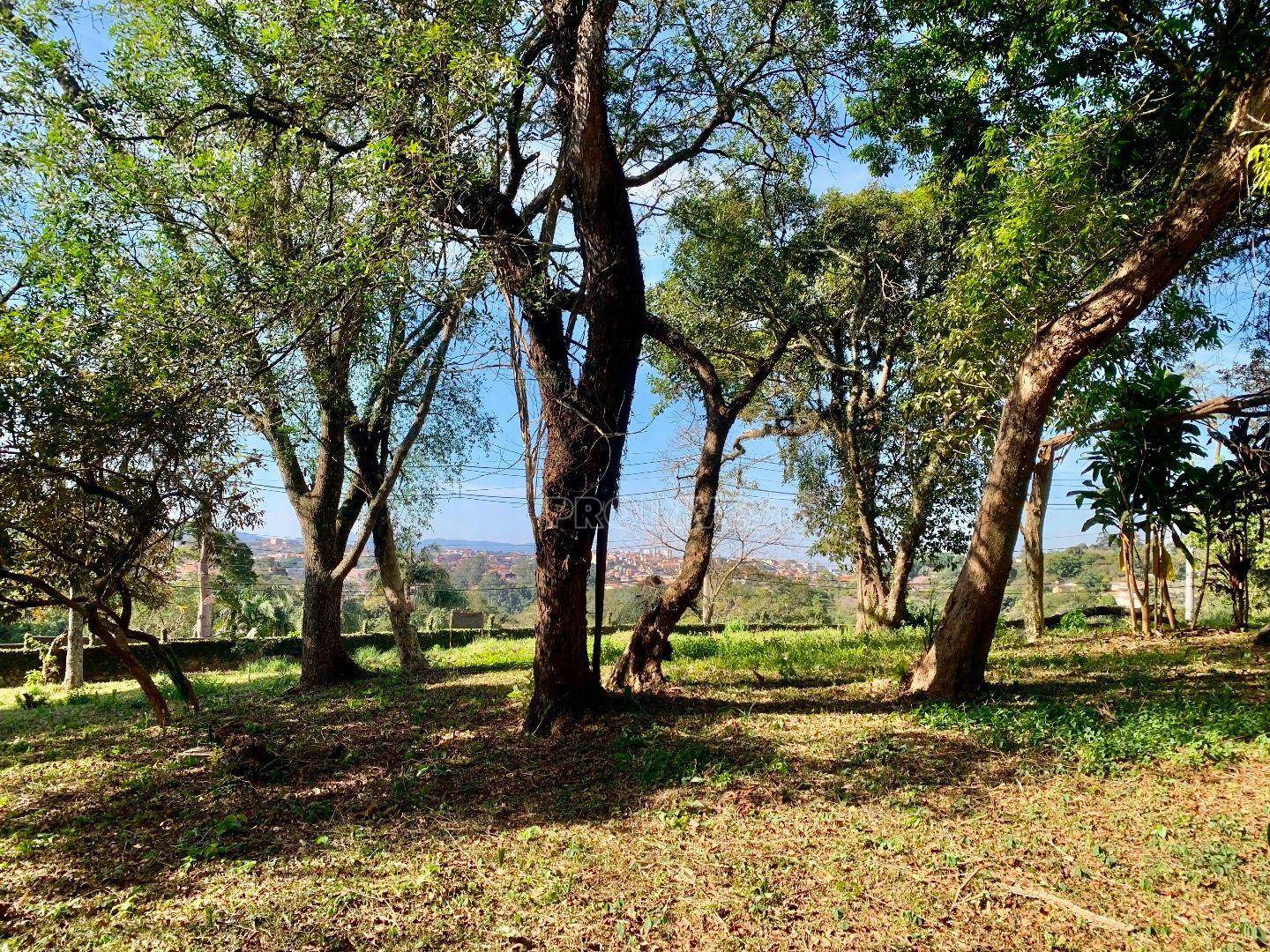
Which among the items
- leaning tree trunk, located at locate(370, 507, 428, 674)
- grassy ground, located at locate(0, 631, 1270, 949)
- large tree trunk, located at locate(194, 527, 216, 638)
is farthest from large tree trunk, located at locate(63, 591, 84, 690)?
large tree trunk, located at locate(194, 527, 216, 638)

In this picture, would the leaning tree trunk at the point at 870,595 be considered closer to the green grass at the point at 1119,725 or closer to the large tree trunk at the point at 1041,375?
the large tree trunk at the point at 1041,375

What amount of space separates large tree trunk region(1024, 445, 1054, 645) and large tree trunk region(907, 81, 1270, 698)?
161 inches

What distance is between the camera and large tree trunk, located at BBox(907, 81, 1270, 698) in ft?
15.3

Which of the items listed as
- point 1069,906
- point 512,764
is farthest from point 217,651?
point 1069,906

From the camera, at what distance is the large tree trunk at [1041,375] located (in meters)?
4.65

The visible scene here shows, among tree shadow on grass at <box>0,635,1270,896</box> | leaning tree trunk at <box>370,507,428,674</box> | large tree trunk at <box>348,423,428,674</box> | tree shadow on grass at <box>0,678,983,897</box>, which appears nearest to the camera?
tree shadow on grass at <box>0,678,983,897</box>

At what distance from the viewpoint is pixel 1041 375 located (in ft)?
17.2

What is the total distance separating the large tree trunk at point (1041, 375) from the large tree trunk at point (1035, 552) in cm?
410

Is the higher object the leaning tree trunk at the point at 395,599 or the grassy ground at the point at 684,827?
the leaning tree trunk at the point at 395,599

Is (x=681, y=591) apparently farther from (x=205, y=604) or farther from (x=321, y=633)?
(x=205, y=604)

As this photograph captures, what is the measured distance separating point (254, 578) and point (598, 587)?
2189 cm

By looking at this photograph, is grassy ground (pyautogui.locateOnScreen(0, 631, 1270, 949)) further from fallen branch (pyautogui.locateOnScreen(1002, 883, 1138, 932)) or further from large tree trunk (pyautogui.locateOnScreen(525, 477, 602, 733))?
large tree trunk (pyautogui.locateOnScreen(525, 477, 602, 733))

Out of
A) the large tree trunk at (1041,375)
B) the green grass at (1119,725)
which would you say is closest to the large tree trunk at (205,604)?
the large tree trunk at (1041,375)

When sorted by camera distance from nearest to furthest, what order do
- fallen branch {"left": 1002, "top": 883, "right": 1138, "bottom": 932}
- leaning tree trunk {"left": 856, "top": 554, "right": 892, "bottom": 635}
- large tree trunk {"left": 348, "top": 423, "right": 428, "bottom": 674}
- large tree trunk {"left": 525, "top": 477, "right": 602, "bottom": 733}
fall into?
fallen branch {"left": 1002, "top": 883, "right": 1138, "bottom": 932} < large tree trunk {"left": 525, "top": 477, "right": 602, "bottom": 733} < large tree trunk {"left": 348, "top": 423, "right": 428, "bottom": 674} < leaning tree trunk {"left": 856, "top": 554, "right": 892, "bottom": 635}
